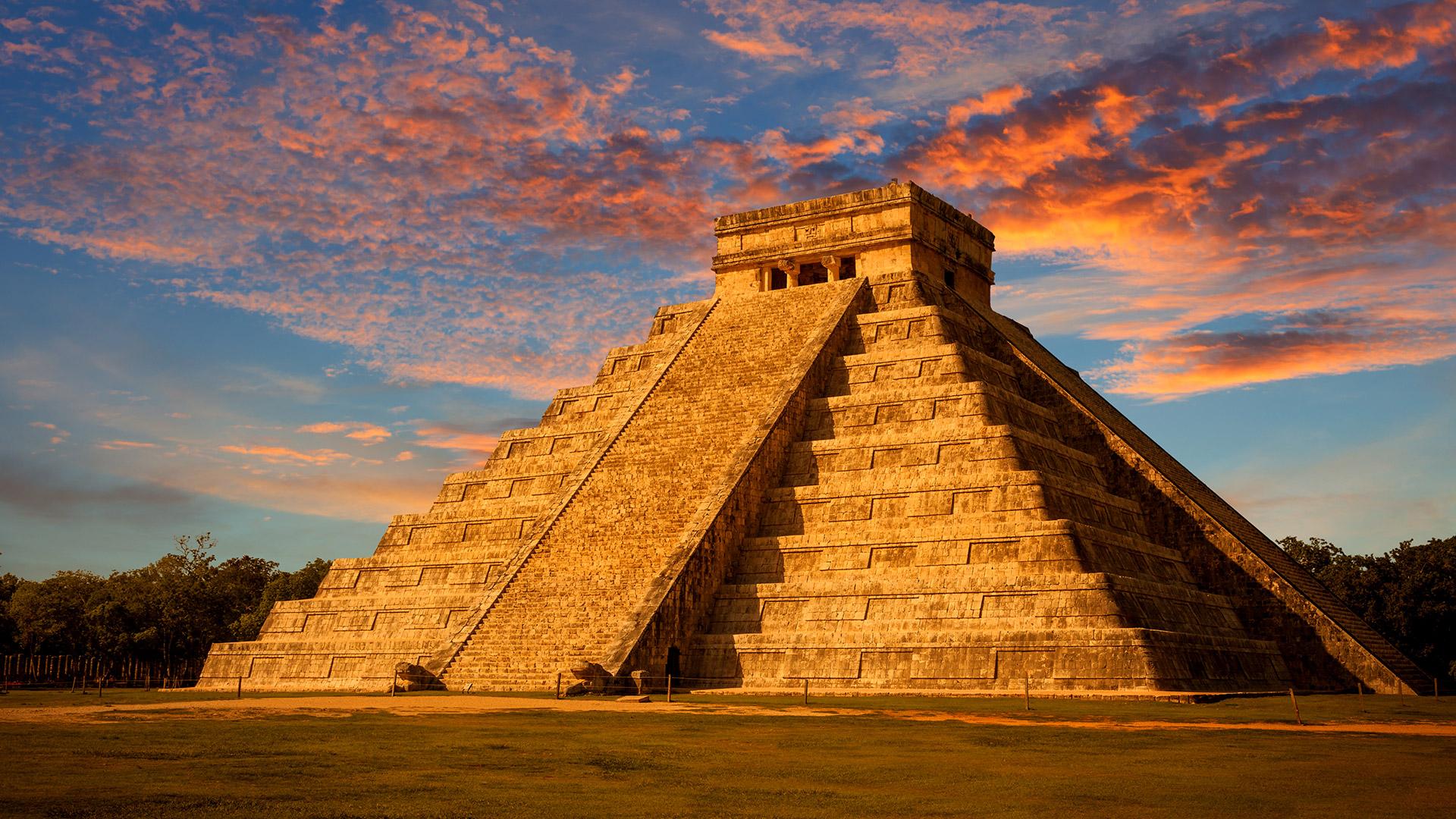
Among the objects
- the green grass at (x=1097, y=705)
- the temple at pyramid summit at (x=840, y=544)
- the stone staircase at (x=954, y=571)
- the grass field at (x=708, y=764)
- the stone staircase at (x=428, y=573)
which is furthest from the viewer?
the stone staircase at (x=428, y=573)

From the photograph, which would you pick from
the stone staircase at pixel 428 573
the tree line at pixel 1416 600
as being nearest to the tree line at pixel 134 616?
the stone staircase at pixel 428 573

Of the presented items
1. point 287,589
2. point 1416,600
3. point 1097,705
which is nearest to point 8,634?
point 287,589

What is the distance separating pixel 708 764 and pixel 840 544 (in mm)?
Result: 15703

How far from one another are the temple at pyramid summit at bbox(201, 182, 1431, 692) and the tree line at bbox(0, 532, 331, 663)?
66.8 feet

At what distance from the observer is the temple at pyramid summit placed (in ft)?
87.7

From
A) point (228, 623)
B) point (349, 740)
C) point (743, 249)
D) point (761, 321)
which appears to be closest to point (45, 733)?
point (349, 740)

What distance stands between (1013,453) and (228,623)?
39611mm

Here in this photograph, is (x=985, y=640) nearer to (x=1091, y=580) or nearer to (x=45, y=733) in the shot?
(x=1091, y=580)

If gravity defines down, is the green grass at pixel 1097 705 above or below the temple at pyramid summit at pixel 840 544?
below

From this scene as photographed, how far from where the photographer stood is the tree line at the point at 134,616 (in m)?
52.8

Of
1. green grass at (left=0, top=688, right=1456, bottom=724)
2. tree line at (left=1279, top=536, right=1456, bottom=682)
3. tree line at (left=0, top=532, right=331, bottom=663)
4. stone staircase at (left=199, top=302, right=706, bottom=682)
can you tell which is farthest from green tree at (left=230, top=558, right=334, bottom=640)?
tree line at (left=1279, top=536, right=1456, bottom=682)

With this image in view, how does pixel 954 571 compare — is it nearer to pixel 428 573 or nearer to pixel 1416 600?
pixel 428 573

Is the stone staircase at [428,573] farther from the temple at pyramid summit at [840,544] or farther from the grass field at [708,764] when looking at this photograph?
the grass field at [708,764]

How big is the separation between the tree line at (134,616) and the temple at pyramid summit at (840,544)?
20.4m
